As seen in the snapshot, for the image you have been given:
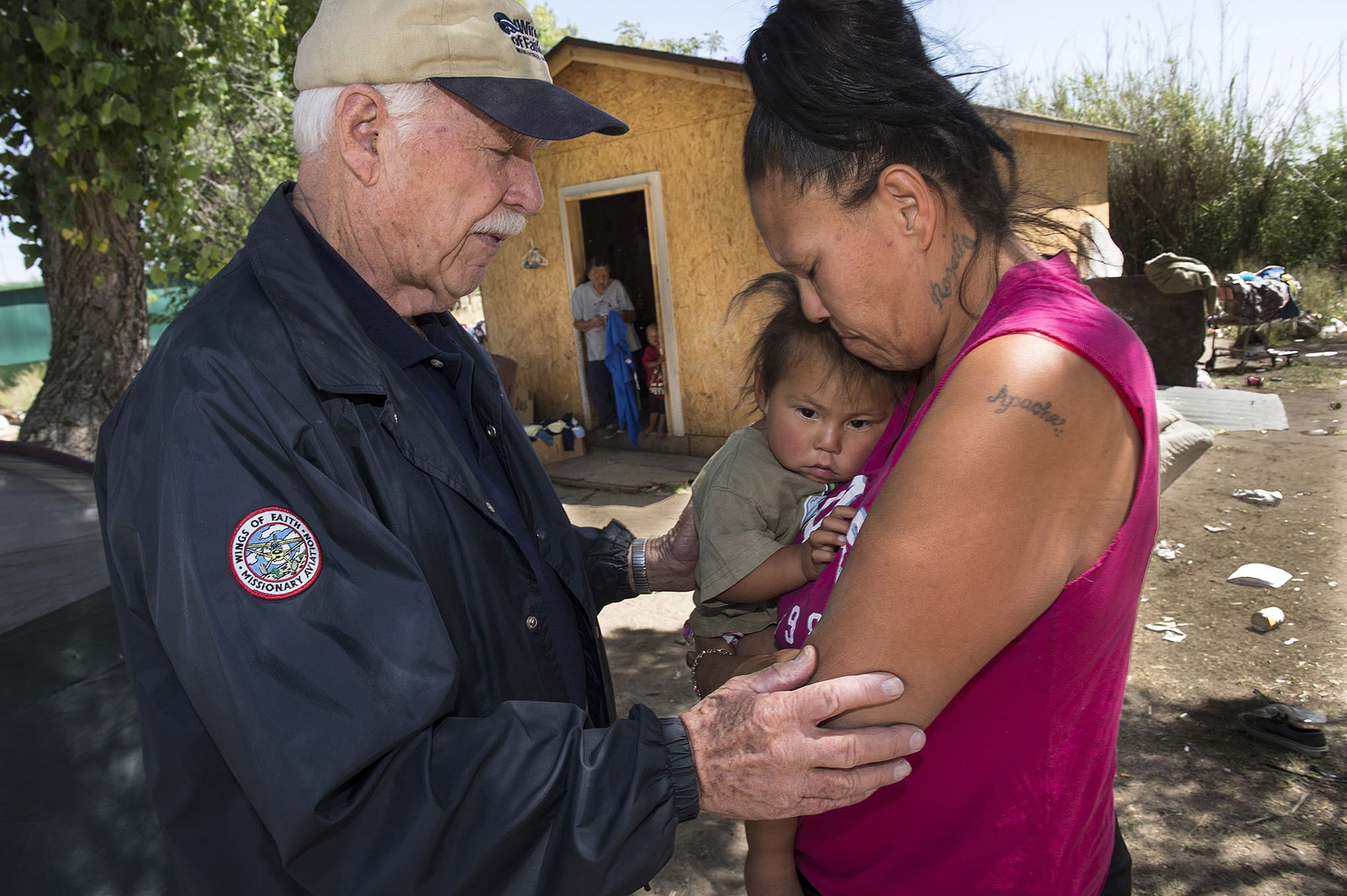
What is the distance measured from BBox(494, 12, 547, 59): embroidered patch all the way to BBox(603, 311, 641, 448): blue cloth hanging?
868 cm

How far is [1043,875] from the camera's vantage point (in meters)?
1.38

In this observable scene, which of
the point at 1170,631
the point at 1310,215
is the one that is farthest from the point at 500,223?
the point at 1310,215

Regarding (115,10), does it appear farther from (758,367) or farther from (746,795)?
(746,795)

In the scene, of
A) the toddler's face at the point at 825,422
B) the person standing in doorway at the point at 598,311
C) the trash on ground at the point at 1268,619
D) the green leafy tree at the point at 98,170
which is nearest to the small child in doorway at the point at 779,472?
the toddler's face at the point at 825,422

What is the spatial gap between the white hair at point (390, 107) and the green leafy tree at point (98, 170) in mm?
4739

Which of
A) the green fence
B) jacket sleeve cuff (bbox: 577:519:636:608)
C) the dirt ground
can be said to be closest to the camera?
jacket sleeve cuff (bbox: 577:519:636:608)

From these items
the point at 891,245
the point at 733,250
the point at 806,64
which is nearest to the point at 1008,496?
the point at 891,245

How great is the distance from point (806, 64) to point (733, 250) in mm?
8043

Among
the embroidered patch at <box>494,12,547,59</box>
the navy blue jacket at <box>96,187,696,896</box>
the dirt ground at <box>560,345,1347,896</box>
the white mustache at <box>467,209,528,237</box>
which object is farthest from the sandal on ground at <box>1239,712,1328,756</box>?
the embroidered patch at <box>494,12,547,59</box>

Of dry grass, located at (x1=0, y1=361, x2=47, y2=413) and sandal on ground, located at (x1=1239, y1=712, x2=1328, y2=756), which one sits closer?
sandal on ground, located at (x1=1239, y1=712, x2=1328, y2=756)

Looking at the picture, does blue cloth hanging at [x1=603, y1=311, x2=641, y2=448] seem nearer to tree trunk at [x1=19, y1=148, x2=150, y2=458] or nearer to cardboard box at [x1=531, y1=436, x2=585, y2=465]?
cardboard box at [x1=531, y1=436, x2=585, y2=465]

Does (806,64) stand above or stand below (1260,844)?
above

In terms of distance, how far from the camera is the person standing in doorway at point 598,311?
1090cm

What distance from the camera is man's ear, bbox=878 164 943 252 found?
4.60ft
